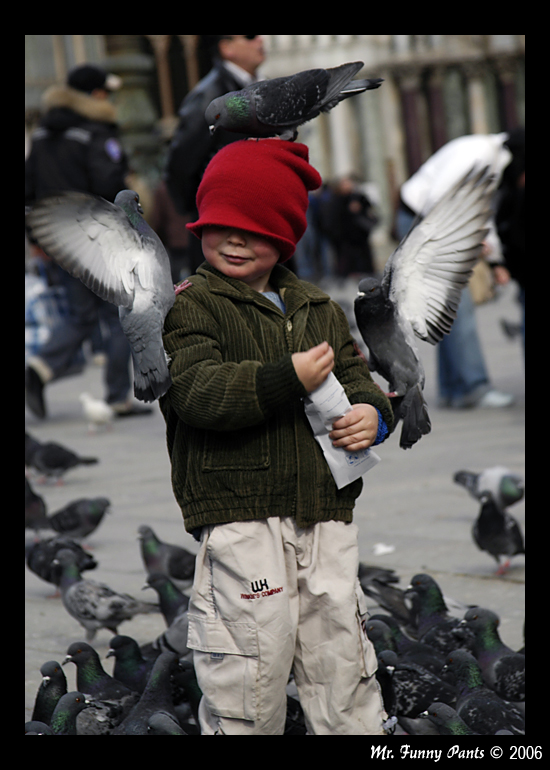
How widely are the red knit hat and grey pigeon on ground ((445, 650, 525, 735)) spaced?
141 centimetres

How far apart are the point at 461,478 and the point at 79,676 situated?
2683 mm

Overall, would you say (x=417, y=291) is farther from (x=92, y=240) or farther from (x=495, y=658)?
(x=495, y=658)

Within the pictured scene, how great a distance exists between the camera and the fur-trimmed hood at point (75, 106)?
8539mm

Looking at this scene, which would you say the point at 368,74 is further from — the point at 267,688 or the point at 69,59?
the point at 267,688

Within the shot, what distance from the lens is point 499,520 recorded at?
4551 millimetres

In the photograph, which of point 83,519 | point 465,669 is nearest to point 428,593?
point 465,669

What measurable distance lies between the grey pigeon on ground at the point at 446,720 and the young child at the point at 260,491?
0.34 m

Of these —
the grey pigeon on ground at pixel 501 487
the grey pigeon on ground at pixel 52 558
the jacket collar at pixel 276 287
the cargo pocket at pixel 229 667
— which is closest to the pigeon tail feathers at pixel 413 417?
the jacket collar at pixel 276 287

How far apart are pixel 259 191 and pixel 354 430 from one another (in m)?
0.63

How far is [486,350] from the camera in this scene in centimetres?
1111

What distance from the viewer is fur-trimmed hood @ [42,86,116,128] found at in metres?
8.54

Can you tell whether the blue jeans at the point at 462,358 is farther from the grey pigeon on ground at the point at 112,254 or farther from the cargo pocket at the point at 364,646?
the grey pigeon on ground at the point at 112,254
